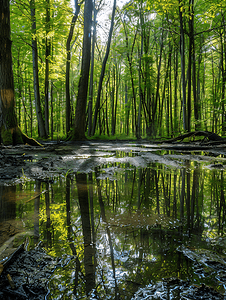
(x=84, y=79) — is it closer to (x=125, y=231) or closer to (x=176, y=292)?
(x=125, y=231)

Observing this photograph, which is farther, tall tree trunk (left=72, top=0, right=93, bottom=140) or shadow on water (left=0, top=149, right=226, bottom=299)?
tall tree trunk (left=72, top=0, right=93, bottom=140)

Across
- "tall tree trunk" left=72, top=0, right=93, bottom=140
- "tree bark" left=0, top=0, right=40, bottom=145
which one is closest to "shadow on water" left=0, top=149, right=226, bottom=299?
"tree bark" left=0, top=0, right=40, bottom=145

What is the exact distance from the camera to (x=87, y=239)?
4.17ft

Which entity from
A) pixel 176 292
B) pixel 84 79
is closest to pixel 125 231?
pixel 176 292

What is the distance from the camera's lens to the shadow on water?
35.5 inches

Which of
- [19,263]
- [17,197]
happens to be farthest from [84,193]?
[19,263]

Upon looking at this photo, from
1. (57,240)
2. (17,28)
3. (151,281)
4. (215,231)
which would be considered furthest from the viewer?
(17,28)

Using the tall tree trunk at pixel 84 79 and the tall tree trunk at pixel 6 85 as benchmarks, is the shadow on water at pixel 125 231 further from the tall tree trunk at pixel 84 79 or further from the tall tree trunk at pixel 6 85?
the tall tree trunk at pixel 84 79

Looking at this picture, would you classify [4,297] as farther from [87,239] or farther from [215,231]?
[215,231]

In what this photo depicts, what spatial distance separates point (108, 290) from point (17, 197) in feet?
5.28

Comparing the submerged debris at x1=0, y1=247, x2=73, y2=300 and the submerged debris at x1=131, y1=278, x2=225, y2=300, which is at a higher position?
the submerged debris at x1=0, y1=247, x2=73, y2=300

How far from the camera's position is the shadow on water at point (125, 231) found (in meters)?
0.90

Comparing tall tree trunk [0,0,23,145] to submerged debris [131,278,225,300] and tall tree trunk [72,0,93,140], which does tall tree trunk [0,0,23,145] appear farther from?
submerged debris [131,278,225,300]

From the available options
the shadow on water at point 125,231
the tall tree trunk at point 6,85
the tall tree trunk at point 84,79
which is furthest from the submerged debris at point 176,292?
the tall tree trunk at point 84,79
